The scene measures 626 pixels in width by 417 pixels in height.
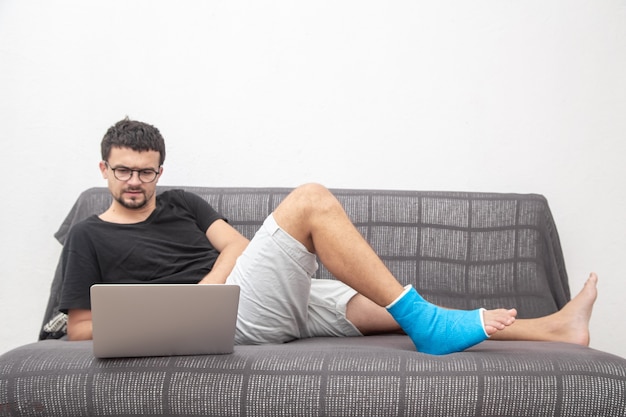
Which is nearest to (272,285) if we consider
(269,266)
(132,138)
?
(269,266)

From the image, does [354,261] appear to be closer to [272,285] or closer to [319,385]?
[272,285]

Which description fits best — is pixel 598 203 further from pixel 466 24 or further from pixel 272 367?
pixel 272 367

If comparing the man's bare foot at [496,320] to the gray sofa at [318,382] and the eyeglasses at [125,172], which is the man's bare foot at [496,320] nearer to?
the gray sofa at [318,382]

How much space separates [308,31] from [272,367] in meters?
1.44

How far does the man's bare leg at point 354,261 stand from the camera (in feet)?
5.45

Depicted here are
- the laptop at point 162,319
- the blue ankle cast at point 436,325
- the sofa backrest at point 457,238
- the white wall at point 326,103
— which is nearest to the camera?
the laptop at point 162,319

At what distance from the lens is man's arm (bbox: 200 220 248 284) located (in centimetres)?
203

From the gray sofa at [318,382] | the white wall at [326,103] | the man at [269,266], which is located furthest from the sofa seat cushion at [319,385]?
the white wall at [326,103]

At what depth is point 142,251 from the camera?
81.5 inches

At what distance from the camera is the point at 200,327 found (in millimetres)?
1567

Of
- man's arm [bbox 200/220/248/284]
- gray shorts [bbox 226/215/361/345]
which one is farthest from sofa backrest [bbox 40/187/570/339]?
gray shorts [bbox 226/215/361/345]

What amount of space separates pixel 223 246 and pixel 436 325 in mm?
772

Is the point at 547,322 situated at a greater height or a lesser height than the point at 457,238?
lesser

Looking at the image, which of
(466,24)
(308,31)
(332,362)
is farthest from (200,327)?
(466,24)
